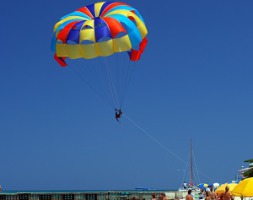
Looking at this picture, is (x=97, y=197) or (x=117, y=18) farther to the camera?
(x=97, y=197)

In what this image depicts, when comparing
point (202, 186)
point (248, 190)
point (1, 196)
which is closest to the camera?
point (248, 190)

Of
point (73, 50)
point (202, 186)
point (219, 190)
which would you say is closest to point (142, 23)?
point (73, 50)

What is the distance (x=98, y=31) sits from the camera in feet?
65.1

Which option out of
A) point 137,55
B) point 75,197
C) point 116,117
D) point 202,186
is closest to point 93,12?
point 137,55

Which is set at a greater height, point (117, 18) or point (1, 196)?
point (117, 18)

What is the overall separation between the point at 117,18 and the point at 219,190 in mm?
10188

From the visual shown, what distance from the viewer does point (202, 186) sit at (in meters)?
41.3

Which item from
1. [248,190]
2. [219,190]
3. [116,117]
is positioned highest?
[116,117]

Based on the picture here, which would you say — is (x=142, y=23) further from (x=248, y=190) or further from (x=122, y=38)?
(x=248, y=190)

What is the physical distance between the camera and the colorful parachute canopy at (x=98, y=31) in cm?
1992

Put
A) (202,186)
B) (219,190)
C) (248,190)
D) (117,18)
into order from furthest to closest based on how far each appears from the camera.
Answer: (202,186) → (219,190) → (117,18) → (248,190)

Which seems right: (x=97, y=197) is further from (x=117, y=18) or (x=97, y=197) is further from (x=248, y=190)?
(x=248, y=190)

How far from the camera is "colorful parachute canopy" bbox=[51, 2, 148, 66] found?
19.9m

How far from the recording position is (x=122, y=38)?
2059 cm
